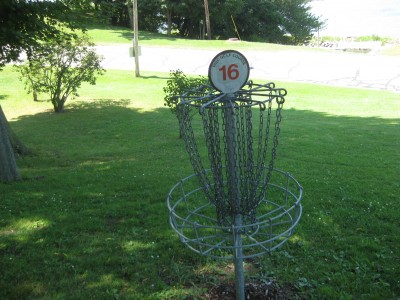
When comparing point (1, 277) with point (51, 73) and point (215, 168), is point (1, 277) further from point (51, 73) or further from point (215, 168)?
point (51, 73)

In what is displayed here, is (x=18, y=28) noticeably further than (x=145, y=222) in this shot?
Yes

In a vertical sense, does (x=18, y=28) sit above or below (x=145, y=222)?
above

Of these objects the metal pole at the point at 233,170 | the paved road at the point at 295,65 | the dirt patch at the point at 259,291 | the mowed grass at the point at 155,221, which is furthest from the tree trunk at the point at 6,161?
the paved road at the point at 295,65

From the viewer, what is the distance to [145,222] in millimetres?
5293

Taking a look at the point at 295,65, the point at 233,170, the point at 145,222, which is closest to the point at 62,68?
the point at 145,222

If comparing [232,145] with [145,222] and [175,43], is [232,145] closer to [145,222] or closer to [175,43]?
[145,222]

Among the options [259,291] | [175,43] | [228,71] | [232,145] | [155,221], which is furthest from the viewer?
[175,43]

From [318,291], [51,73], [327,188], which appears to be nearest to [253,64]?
[51,73]

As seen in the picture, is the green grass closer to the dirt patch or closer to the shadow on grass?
the shadow on grass

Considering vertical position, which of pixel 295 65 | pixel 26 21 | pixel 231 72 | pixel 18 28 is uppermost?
pixel 26 21

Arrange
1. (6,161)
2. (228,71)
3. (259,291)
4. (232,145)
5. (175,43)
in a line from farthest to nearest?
(175,43) → (6,161) → (259,291) → (232,145) → (228,71)

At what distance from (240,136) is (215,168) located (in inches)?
12.2

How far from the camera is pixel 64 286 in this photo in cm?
387

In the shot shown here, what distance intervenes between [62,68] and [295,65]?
582 inches
